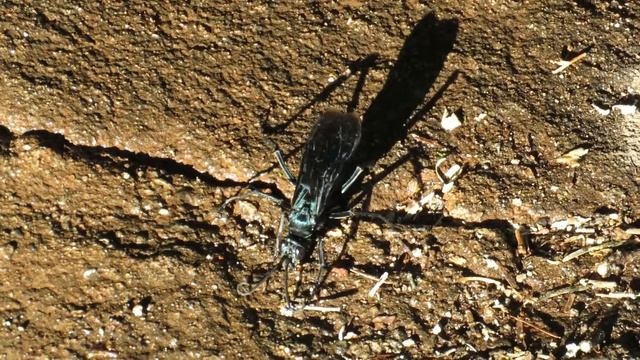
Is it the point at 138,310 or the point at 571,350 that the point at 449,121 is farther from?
the point at 138,310

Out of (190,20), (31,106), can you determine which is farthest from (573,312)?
(31,106)

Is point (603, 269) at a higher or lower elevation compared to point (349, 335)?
higher

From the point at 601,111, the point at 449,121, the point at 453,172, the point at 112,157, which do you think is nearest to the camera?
the point at 112,157

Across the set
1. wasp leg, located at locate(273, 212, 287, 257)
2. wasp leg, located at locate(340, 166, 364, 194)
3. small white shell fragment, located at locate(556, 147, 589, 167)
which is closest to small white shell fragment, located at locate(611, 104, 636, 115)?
small white shell fragment, located at locate(556, 147, 589, 167)

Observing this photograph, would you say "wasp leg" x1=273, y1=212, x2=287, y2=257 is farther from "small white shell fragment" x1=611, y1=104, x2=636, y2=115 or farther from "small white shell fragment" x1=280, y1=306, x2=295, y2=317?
"small white shell fragment" x1=611, y1=104, x2=636, y2=115

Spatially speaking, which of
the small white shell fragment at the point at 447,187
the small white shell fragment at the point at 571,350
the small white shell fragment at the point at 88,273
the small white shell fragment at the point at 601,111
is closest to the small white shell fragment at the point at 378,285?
the small white shell fragment at the point at 447,187

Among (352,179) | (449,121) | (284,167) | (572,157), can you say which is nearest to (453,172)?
(449,121)
